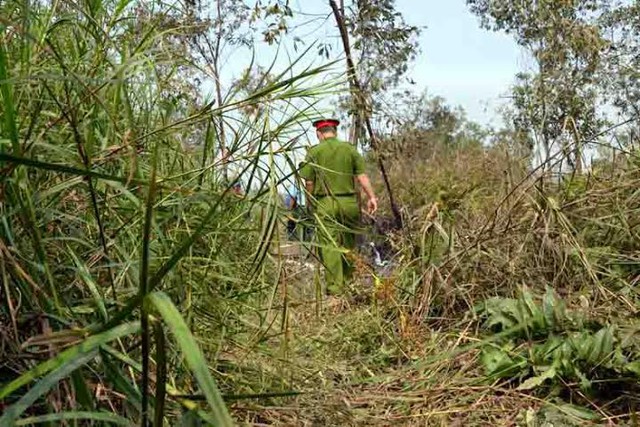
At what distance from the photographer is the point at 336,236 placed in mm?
2492

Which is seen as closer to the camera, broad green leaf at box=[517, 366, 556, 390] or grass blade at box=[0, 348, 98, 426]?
grass blade at box=[0, 348, 98, 426]

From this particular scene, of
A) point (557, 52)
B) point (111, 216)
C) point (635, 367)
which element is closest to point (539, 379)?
point (635, 367)

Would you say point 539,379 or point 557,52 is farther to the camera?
point 557,52

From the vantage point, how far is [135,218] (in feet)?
5.11

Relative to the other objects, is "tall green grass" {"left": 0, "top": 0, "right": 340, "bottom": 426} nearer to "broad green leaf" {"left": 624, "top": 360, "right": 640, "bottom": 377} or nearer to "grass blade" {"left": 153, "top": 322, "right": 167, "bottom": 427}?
"grass blade" {"left": 153, "top": 322, "right": 167, "bottom": 427}

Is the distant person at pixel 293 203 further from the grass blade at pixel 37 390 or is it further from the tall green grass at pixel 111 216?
the grass blade at pixel 37 390

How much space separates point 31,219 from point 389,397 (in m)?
1.25

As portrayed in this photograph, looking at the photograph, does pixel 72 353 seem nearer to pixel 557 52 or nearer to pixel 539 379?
pixel 539 379

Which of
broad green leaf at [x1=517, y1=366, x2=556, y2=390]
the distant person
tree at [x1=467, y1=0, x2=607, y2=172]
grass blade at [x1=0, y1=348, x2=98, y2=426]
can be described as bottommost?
broad green leaf at [x1=517, y1=366, x2=556, y2=390]

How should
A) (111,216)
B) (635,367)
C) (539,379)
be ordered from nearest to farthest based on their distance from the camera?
(111,216) → (635,367) → (539,379)

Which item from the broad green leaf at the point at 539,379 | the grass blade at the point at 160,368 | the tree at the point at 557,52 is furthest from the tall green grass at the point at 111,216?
the tree at the point at 557,52

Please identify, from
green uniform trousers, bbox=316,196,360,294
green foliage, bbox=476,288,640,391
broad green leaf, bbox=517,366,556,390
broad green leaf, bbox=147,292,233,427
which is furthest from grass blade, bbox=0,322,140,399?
broad green leaf, bbox=517,366,556,390

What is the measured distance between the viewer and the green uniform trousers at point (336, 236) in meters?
1.57

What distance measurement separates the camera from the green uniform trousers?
1.57m
